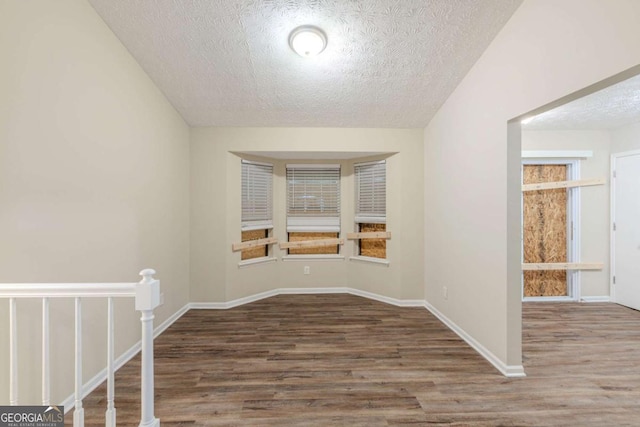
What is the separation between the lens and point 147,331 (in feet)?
4.34

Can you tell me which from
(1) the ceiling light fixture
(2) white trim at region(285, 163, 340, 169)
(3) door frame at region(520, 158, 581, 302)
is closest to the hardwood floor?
(3) door frame at region(520, 158, 581, 302)

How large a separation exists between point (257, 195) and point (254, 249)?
824 millimetres

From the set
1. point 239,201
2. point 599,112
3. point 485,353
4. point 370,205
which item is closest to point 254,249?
point 239,201

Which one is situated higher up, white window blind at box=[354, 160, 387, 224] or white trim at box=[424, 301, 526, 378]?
white window blind at box=[354, 160, 387, 224]

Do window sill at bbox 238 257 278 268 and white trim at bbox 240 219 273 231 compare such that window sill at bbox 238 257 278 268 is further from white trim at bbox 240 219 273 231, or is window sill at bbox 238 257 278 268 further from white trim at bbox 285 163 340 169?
white trim at bbox 285 163 340 169

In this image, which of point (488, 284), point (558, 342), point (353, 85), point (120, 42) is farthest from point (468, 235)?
point (120, 42)

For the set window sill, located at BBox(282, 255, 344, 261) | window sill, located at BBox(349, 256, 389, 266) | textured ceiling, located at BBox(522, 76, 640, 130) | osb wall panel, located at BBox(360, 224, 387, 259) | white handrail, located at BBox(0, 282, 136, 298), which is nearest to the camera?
white handrail, located at BBox(0, 282, 136, 298)

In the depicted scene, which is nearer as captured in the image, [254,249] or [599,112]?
[599,112]

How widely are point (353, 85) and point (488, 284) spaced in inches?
90.9

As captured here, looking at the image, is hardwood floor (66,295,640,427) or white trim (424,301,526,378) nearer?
hardwood floor (66,295,640,427)

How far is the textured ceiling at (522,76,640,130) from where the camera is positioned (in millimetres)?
2686

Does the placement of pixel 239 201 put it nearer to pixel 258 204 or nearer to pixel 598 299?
pixel 258 204

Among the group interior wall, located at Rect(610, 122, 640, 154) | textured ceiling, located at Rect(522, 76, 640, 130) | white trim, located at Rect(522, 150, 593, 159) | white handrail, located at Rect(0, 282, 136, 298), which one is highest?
textured ceiling, located at Rect(522, 76, 640, 130)

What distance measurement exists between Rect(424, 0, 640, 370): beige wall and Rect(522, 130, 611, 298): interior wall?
6.22ft
